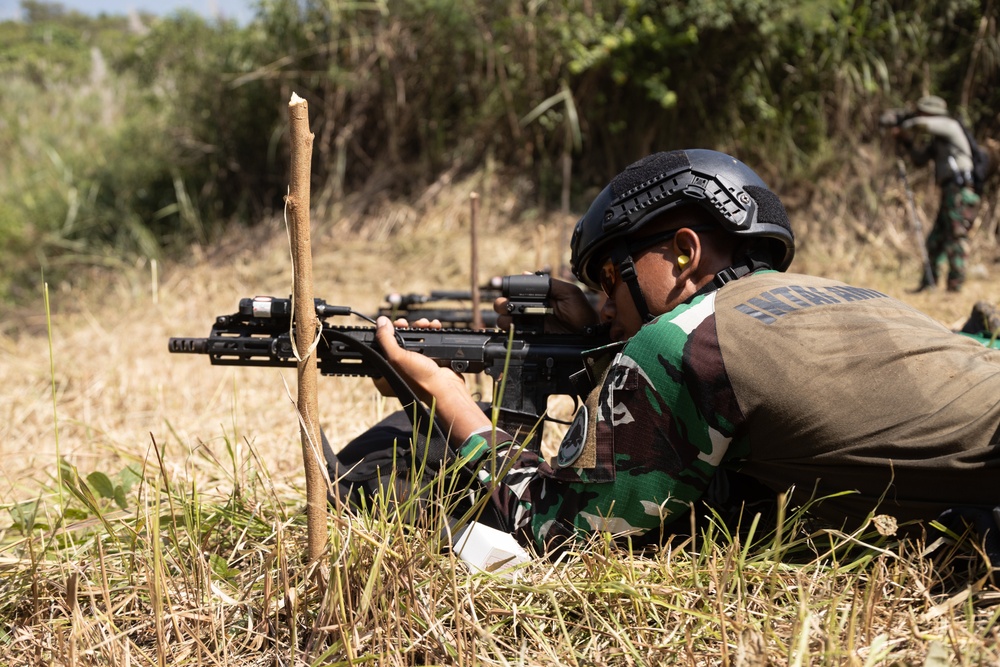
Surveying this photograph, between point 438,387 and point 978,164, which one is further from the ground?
point 978,164

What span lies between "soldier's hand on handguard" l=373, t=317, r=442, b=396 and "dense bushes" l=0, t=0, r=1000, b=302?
4.86 metres

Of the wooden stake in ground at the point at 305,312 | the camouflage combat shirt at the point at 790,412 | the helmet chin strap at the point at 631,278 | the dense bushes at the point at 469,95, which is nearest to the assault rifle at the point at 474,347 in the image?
the helmet chin strap at the point at 631,278

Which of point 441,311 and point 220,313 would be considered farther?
point 220,313

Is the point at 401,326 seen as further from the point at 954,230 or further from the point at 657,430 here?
the point at 954,230

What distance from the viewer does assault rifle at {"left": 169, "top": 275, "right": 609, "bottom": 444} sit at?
2656 mm

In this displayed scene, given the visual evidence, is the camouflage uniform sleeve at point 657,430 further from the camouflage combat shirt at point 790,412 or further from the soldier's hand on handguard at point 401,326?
the soldier's hand on handguard at point 401,326

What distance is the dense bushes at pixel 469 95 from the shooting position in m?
7.53

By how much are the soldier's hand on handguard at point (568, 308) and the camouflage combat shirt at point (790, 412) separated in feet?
2.48

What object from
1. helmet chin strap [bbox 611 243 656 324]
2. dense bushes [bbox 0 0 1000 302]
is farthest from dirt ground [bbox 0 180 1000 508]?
helmet chin strap [bbox 611 243 656 324]

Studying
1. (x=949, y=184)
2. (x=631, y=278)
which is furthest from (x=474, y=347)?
(x=949, y=184)

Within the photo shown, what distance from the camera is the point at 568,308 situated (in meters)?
2.86

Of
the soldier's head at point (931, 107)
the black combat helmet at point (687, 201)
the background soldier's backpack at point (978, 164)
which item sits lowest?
the black combat helmet at point (687, 201)

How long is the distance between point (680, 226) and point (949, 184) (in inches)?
233

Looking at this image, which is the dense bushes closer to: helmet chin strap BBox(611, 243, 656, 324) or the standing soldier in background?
the standing soldier in background
